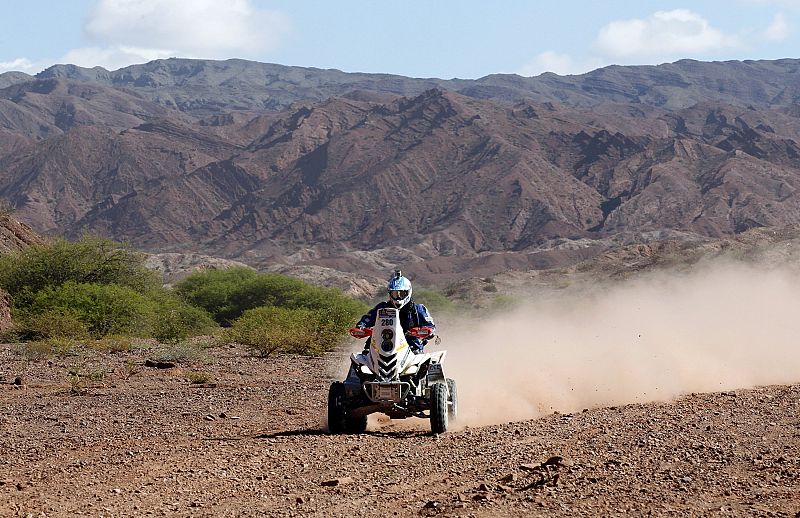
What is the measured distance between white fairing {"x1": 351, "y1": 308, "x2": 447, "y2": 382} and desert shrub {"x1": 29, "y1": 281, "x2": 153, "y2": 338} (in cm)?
2376

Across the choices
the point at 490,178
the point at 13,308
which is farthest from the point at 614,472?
the point at 490,178

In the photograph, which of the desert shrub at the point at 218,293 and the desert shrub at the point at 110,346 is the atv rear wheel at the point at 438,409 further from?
the desert shrub at the point at 218,293

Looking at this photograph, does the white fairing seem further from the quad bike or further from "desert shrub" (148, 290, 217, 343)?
"desert shrub" (148, 290, 217, 343)

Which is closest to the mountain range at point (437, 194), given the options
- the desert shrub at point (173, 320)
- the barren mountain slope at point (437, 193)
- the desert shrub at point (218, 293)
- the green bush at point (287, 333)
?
the barren mountain slope at point (437, 193)

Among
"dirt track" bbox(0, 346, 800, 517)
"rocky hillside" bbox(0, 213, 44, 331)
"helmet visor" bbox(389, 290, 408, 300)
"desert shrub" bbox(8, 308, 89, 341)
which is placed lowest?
"dirt track" bbox(0, 346, 800, 517)

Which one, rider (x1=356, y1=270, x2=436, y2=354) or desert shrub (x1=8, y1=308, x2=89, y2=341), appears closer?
rider (x1=356, y1=270, x2=436, y2=354)

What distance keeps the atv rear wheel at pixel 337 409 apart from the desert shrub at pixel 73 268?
28.5 metres

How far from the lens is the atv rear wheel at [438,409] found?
12.8 metres

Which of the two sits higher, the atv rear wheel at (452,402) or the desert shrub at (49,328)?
the desert shrub at (49,328)

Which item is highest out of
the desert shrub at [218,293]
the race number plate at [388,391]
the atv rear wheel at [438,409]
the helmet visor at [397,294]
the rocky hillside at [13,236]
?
the rocky hillside at [13,236]

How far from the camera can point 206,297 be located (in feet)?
174

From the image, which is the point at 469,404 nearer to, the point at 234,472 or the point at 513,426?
the point at 513,426

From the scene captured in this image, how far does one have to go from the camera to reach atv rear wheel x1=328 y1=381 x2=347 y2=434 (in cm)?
1305

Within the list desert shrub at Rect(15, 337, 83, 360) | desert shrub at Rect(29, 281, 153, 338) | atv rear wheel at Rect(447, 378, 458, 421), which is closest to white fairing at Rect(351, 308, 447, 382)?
atv rear wheel at Rect(447, 378, 458, 421)
